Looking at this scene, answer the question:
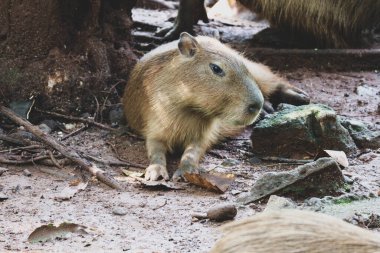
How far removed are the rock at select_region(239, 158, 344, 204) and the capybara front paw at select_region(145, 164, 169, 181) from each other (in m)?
0.58

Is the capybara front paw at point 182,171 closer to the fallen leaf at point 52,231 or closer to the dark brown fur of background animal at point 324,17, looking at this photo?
the fallen leaf at point 52,231

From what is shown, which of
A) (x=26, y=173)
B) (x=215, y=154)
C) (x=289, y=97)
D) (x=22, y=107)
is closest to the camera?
(x=26, y=173)

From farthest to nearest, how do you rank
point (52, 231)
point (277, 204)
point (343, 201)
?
point (343, 201), point (277, 204), point (52, 231)

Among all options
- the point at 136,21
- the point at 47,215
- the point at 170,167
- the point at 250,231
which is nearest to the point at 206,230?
the point at 47,215

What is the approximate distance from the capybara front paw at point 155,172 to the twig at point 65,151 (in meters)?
0.20

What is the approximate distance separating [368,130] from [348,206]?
5.26ft

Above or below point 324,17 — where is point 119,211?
below

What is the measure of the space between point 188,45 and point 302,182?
1179 millimetres

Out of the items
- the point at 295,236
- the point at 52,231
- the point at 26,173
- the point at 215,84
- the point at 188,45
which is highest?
the point at 295,236

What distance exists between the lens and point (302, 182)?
3.54 metres

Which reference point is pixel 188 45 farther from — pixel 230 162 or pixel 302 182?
pixel 302 182

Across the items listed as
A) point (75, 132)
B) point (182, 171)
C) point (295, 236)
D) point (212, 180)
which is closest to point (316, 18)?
point (75, 132)

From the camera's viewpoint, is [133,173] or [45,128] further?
[45,128]

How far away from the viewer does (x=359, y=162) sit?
14.1 feet
